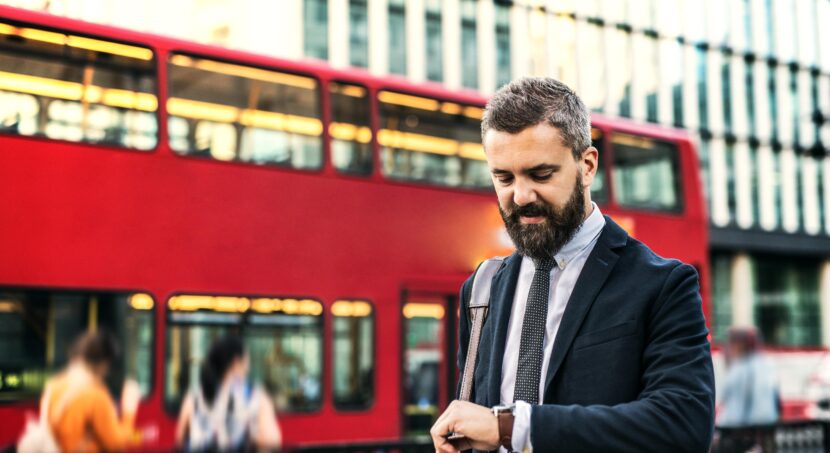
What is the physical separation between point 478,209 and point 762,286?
22.7m

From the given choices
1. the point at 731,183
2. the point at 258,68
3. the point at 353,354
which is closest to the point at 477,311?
the point at 258,68

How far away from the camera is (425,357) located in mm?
8398

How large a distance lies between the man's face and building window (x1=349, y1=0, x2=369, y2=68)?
19.8m

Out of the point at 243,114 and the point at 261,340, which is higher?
the point at 243,114

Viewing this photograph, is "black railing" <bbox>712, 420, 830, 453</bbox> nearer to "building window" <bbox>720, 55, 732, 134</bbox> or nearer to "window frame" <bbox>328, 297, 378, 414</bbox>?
"window frame" <bbox>328, 297, 378, 414</bbox>

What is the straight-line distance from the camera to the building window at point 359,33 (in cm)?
2105

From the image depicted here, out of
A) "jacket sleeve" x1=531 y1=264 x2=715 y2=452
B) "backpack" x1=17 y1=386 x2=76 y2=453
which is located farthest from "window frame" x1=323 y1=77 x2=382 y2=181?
"jacket sleeve" x1=531 y1=264 x2=715 y2=452

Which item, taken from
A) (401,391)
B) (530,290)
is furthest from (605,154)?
Result: (530,290)

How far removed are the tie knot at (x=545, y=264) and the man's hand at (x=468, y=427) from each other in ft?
0.97

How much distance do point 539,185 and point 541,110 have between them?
12cm

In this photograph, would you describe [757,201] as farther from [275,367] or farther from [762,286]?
[275,367]

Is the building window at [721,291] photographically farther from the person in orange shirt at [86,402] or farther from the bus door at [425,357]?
the person in orange shirt at [86,402]

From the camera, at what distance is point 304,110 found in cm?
795

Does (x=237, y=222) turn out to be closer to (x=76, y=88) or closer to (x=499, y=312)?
(x=76, y=88)
